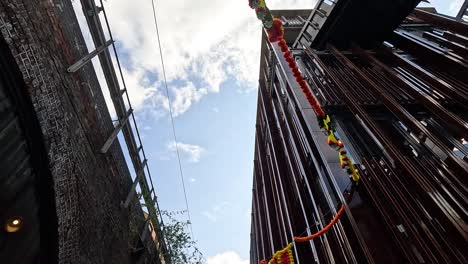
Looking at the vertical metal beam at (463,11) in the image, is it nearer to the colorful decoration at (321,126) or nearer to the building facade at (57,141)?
the colorful decoration at (321,126)

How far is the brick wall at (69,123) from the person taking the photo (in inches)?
177

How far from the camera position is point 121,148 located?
7.95m

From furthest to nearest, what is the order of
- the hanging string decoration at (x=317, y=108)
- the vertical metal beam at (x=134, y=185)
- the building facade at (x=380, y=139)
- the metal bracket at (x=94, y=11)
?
the vertical metal beam at (x=134, y=185)
the metal bracket at (x=94, y=11)
the hanging string decoration at (x=317, y=108)
the building facade at (x=380, y=139)

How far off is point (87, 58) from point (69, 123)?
181cm

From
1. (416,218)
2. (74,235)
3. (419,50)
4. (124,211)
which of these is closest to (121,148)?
(124,211)

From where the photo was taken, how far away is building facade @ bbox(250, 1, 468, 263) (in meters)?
5.11

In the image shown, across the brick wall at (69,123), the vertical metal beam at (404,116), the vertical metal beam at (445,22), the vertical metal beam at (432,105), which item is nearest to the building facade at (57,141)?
the brick wall at (69,123)

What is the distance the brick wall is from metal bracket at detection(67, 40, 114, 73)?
4.8 inches

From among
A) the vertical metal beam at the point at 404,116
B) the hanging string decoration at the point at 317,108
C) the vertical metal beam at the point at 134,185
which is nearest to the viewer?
the vertical metal beam at the point at 404,116

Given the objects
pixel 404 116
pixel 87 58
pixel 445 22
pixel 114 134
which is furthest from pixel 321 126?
pixel 445 22

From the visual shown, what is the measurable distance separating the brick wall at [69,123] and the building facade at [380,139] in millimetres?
5798

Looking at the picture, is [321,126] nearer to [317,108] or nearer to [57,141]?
[317,108]

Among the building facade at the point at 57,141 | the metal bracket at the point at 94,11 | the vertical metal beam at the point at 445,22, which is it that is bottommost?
the building facade at the point at 57,141

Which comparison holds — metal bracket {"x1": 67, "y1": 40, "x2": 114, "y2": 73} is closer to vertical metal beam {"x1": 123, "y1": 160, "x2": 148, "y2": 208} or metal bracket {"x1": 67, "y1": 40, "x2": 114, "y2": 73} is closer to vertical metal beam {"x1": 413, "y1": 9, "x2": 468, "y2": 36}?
vertical metal beam {"x1": 123, "y1": 160, "x2": 148, "y2": 208}
